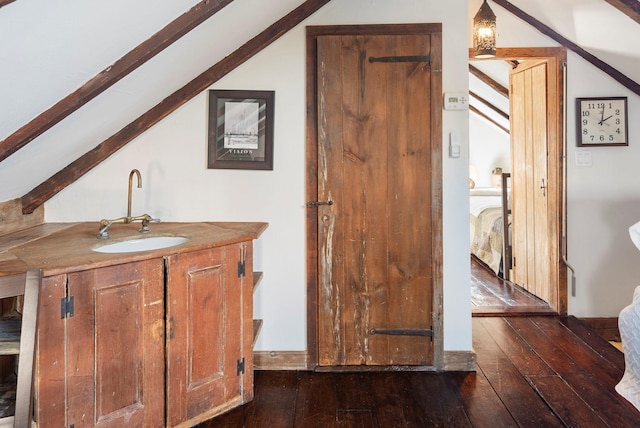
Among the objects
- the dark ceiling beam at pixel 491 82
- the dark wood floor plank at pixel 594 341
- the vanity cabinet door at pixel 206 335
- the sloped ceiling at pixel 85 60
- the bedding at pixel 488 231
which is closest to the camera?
the sloped ceiling at pixel 85 60

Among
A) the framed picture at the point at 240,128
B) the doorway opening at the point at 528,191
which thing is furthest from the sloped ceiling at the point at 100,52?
the doorway opening at the point at 528,191

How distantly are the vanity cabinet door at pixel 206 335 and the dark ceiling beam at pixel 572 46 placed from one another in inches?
103

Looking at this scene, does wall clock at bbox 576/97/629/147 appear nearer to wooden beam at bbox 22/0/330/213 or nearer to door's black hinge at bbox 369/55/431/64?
door's black hinge at bbox 369/55/431/64

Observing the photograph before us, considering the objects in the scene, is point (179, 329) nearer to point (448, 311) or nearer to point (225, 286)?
point (225, 286)

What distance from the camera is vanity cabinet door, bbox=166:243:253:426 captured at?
1.86m

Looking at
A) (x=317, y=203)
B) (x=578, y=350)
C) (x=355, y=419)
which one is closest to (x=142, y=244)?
(x=317, y=203)

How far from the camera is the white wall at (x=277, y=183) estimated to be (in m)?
2.46

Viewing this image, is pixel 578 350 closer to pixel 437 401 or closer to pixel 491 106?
pixel 437 401

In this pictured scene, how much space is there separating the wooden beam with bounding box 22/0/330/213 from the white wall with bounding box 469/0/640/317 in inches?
67.5

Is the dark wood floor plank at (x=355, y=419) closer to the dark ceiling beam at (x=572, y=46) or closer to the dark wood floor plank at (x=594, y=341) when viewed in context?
the dark wood floor plank at (x=594, y=341)

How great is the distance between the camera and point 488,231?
15.4ft

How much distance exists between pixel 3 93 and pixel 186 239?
3.06 ft

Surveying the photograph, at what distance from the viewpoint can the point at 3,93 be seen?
1.42 metres

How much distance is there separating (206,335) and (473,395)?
53.1 inches
